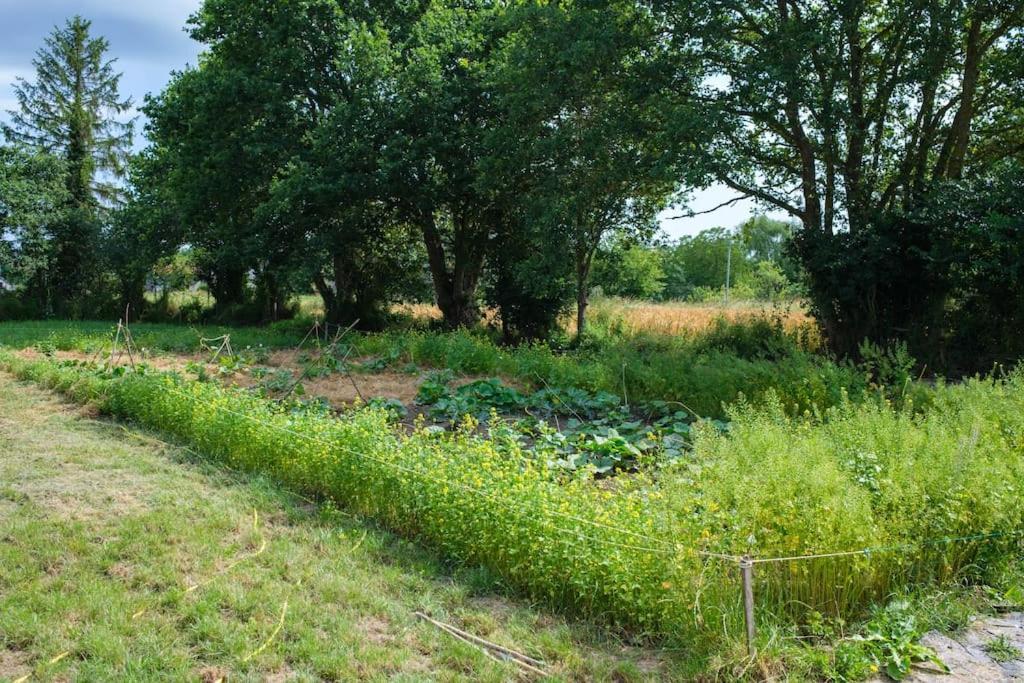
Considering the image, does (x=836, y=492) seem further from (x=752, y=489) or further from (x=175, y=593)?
(x=175, y=593)

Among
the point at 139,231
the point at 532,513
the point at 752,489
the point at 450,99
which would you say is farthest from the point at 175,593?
the point at 139,231

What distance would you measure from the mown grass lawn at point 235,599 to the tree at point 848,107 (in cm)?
931

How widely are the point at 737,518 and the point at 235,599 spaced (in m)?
2.42

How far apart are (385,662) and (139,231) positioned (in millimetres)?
20748

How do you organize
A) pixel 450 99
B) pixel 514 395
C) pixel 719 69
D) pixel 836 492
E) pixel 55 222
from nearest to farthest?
pixel 836 492
pixel 514 395
pixel 719 69
pixel 450 99
pixel 55 222

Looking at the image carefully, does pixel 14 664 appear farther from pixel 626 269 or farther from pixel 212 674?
pixel 626 269

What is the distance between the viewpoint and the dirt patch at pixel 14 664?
9.81ft

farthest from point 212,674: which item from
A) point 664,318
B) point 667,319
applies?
point 664,318

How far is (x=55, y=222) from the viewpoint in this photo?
888 inches

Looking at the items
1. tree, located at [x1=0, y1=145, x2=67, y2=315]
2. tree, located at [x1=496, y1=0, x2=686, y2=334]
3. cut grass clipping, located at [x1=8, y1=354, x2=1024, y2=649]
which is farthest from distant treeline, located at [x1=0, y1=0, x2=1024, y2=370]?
cut grass clipping, located at [x1=8, y1=354, x2=1024, y2=649]

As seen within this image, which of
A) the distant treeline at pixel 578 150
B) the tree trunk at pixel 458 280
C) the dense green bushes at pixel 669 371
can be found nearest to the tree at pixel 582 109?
the distant treeline at pixel 578 150

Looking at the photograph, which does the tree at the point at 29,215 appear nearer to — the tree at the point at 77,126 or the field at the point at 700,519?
the tree at the point at 77,126

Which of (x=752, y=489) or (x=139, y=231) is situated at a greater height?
(x=139, y=231)

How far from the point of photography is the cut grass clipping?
3.29 m
